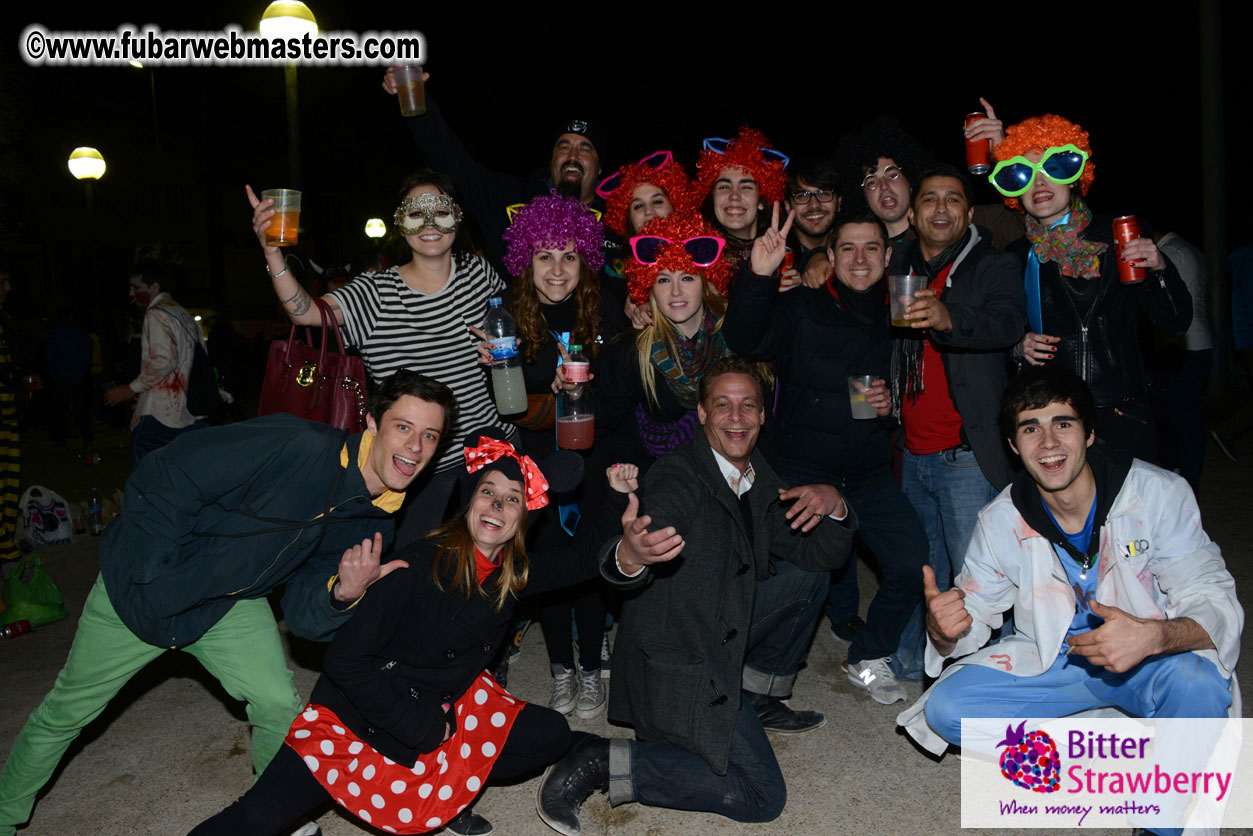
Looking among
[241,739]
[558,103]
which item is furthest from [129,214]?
[241,739]

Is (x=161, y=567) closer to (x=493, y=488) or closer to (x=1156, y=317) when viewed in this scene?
(x=493, y=488)

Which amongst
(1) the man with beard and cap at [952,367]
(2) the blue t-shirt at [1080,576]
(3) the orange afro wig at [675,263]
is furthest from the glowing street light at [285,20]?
(2) the blue t-shirt at [1080,576]

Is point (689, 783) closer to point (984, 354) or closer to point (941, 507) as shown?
point (941, 507)

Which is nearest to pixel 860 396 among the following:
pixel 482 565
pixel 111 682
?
pixel 482 565

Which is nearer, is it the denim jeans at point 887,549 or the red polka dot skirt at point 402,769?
the red polka dot skirt at point 402,769

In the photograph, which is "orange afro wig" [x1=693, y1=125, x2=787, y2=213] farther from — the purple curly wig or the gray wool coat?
the gray wool coat

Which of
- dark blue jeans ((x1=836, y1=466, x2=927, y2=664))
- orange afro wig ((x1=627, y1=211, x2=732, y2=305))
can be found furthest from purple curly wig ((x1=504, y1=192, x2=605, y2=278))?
dark blue jeans ((x1=836, y1=466, x2=927, y2=664))

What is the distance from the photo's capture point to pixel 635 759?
3.24m

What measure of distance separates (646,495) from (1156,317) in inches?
95.2

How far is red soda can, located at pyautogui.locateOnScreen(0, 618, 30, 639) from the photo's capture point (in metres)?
5.29

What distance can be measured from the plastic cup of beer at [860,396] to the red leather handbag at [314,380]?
2366mm

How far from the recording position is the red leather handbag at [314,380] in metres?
3.72

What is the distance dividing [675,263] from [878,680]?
7.80 ft

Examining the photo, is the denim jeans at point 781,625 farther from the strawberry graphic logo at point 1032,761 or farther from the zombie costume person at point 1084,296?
the zombie costume person at point 1084,296
